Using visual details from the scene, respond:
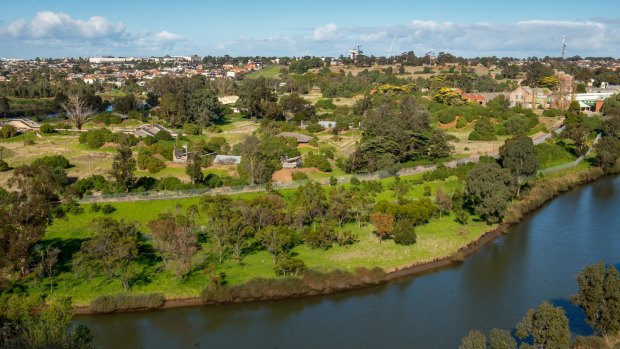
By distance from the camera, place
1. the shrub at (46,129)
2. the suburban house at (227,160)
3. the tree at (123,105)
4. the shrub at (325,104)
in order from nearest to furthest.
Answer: the suburban house at (227,160) < the shrub at (46,129) < the tree at (123,105) < the shrub at (325,104)

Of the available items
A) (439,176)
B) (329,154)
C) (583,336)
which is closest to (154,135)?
(329,154)

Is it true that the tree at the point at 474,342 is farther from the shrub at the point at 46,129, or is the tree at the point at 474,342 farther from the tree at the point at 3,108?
the tree at the point at 3,108

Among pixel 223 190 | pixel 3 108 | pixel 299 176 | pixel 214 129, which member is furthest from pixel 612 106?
pixel 3 108

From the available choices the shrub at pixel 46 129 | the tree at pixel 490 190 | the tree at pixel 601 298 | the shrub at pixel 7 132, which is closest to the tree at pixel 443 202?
the tree at pixel 490 190

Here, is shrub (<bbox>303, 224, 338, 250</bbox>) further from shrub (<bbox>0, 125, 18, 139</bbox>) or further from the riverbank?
shrub (<bbox>0, 125, 18, 139</bbox>)

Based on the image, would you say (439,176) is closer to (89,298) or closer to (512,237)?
(512,237)
